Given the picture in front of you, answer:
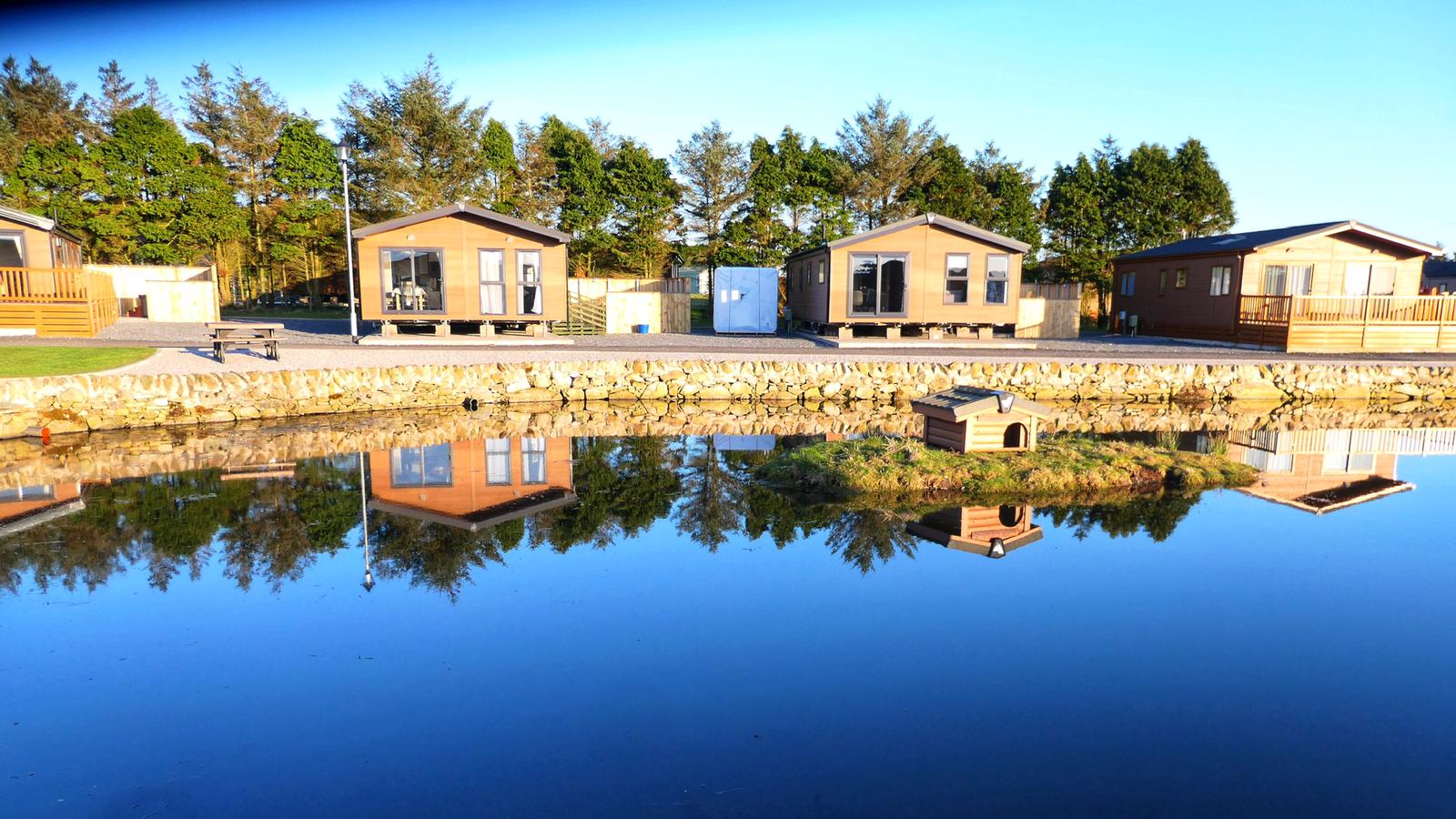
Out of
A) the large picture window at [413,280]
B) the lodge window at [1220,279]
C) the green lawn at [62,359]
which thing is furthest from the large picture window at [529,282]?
the lodge window at [1220,279]

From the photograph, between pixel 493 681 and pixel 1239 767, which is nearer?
pixel 1239 767

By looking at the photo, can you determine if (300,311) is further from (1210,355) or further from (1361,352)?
(1361,352)

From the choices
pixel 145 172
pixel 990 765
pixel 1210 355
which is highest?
pixel 145 172

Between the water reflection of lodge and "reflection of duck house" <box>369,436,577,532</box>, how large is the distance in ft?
31.2

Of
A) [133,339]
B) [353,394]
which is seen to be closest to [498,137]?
[133,339]

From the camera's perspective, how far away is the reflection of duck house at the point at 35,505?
9281mm

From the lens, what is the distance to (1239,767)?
491 centimetres

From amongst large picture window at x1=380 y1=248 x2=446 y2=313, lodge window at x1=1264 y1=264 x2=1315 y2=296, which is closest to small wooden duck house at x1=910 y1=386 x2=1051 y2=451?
large picture window at x1=380 y1=248 x2=446 y2=313

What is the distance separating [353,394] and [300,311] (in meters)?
23.0

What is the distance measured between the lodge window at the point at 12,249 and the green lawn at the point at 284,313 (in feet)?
29.9

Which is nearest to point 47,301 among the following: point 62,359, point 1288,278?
point 62,359

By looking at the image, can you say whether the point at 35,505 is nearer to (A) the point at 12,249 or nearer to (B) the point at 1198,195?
(A) the point at 12,249

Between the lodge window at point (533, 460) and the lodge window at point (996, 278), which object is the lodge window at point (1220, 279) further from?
the lodge window at point (533, 460)

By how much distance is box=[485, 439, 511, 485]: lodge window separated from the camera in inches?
460
